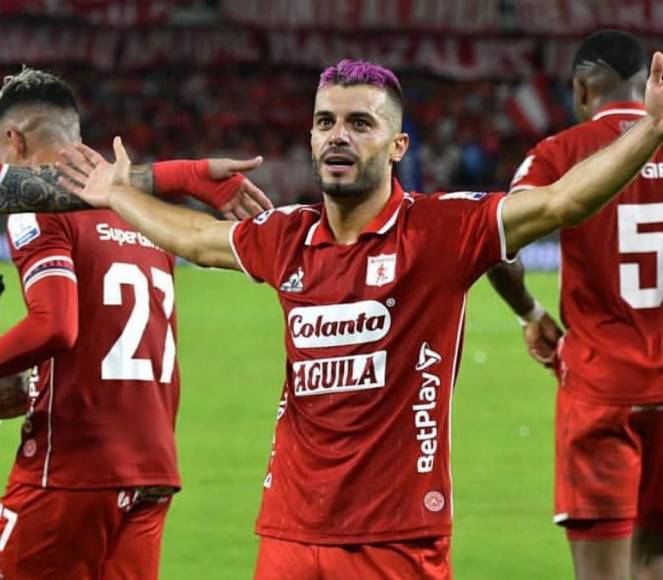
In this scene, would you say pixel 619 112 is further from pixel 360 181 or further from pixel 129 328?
pixel 129 328

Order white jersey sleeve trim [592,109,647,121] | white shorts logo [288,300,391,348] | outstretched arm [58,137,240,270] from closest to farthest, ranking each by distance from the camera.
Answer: white shorts logo [288,300,391,348], outstretched arm [58,137,240,270], white jersey sleeve trim [592,109,647,121]

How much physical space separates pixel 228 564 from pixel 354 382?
13.4 feet

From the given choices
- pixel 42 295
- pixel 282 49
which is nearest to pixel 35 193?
pixel 42 295

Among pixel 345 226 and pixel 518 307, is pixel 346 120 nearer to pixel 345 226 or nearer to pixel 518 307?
pixel 345 226

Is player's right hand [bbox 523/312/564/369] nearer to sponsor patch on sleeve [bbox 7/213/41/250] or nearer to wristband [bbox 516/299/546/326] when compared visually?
wristband [bbox 516/299/546/326]

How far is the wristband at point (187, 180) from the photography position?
16.8ft

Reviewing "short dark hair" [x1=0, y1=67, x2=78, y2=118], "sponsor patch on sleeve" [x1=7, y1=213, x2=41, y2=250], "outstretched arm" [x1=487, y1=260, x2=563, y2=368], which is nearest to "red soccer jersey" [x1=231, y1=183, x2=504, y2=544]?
"sponsor patch on sleeve" [x1=7, y1=213, x2=41, y2=250]

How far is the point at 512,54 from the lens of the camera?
33.5 metres

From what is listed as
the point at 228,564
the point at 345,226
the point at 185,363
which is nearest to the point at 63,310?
the point at 345,226

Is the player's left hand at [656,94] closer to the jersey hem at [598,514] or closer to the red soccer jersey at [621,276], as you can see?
the red soccer jersey at [621,276]

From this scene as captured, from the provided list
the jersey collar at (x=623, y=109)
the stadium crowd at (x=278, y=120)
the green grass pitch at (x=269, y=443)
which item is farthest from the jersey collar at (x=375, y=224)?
the stadium crowd at (x=278, y=120)

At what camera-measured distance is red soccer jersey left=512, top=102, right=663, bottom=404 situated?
20.7 ft

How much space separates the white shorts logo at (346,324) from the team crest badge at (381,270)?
6 centimetres

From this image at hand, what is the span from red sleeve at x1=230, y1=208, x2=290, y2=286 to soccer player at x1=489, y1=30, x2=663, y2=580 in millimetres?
1590
